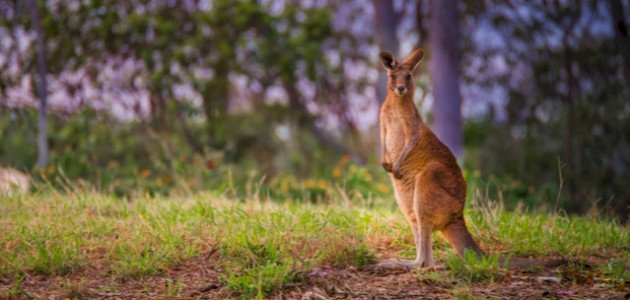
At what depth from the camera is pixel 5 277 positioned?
455 cm

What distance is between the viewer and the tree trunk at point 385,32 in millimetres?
11641

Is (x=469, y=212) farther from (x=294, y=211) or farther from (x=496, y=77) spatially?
(x=496, y=77)

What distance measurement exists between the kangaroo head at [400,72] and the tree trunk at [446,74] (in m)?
5.88

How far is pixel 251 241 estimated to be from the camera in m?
4.89

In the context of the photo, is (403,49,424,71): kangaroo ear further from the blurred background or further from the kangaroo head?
the blurred background

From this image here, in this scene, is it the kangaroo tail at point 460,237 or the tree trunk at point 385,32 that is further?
the tree trunk at point 385,32

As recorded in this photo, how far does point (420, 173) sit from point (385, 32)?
7469 mm

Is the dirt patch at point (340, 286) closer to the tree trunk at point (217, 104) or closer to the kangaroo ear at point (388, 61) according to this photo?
the kangaroo ear at point (388, 61)

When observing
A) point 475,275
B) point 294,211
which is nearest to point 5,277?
point 294,211

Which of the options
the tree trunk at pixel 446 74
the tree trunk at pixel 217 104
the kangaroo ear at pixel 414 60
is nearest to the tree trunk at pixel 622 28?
the kangaroo ear at pixel 414 60

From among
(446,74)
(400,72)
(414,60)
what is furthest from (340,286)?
(446,74)

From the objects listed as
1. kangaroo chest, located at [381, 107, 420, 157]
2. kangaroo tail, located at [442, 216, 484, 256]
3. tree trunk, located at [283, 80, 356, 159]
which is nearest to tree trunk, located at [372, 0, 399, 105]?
tree trunk, located at [283, 80, 356, 159]

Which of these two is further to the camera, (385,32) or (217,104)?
(217,104)

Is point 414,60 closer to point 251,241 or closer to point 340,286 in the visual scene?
point 340,286
